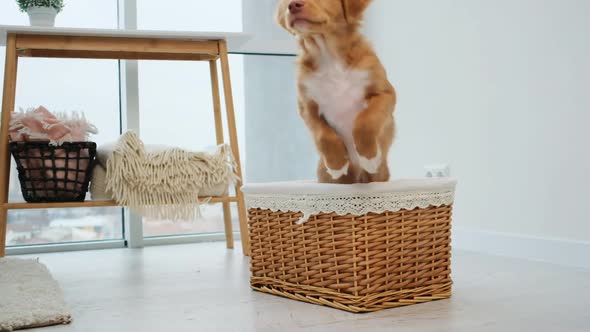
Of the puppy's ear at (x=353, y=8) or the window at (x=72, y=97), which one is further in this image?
the window at (x=72, y=97)

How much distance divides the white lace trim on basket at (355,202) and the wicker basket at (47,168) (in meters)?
0.86

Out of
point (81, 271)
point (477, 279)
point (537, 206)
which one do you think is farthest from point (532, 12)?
point (81, 271)

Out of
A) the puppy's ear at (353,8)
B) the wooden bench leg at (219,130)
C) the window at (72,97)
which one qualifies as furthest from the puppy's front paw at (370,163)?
the window at (72,97)

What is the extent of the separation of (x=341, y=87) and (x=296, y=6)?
0.20m

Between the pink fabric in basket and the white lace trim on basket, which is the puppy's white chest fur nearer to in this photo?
the white lace trim on basket

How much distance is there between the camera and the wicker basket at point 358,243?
1.32 meters

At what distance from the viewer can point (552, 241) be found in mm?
1959

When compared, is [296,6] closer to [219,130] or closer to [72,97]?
[219,130]

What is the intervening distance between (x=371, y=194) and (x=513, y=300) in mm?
418

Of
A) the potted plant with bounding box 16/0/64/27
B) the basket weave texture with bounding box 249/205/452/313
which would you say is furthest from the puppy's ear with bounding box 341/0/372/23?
the potted plant with bounding box 16/0/64/27

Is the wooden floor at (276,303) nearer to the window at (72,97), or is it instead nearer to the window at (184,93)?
the window at (72,97)

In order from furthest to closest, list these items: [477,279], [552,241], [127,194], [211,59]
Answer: [211,59] → [127,194] → [552,241] → [477,279]

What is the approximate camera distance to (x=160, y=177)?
2158 millimetres

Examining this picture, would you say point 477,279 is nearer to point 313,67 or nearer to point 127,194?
point 313,67
